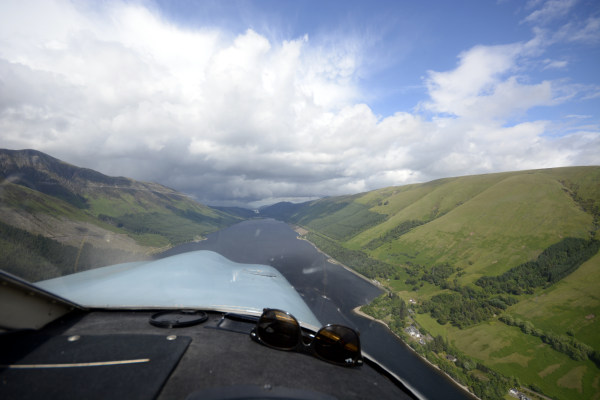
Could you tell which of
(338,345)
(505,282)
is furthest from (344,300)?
(338,345)

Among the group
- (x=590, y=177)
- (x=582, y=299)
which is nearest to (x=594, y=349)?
(x=582, y=299)

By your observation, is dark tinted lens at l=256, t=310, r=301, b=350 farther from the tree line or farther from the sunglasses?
the tree line

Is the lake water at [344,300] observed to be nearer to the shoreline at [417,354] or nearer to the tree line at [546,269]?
the shoreline at [417,354]

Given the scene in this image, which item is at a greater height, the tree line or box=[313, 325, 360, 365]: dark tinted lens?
box=[313, 325, 360, 365]: dark tinted lens

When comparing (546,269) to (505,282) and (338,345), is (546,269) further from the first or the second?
(338,345)

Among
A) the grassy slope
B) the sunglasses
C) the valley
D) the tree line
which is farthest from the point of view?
the grassy slope

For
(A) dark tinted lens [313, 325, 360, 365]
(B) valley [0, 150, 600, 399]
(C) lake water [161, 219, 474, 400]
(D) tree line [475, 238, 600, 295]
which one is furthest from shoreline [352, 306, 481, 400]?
(A) dark tinted lens [313, 325, 360, 365]

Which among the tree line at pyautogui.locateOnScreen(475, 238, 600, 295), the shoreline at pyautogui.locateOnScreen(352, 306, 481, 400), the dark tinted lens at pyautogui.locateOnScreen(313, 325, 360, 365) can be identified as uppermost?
the dark tinted lens at pyautogui.locateOnScreen(313, 325, 360, 365)
